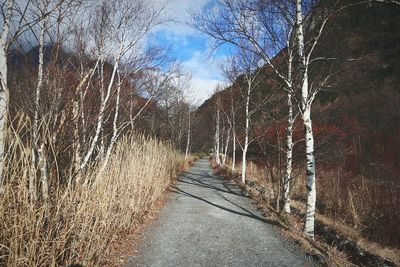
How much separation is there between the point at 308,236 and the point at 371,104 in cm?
4095

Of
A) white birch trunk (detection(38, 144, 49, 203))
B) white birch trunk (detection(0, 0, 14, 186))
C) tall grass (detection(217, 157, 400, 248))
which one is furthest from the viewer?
tall grass (detection(217, 157, 400, 248))

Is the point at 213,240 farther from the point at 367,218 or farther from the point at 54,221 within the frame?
the point at 367,218

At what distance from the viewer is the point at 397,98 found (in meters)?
39.7

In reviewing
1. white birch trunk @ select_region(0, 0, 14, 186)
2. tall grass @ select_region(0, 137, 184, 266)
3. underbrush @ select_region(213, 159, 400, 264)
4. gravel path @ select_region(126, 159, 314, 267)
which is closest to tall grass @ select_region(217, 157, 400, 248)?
underbrush @ select_region(213, 159, 400, 264)

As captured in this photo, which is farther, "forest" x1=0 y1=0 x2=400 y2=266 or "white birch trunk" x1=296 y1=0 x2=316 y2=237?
"white birch trunk" x1=296 y1=0 x2=316 y2=237

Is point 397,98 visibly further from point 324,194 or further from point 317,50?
point 317,50

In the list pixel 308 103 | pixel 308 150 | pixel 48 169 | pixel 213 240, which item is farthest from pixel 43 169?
pixel 308 103

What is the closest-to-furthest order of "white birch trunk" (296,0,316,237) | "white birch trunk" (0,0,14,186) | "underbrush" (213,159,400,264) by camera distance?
"white birch trunk" (0,0,14,186) < "white birch trunk" (296,0,316,237) < "underbrush" (213,159,400,264)

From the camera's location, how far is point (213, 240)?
5855mm

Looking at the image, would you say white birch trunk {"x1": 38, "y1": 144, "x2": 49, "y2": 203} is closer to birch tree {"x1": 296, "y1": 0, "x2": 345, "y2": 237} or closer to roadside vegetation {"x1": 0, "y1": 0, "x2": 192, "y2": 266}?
roadside vegetation {"x1": 0, "y1": 0, "x2": 192, "y2": 266}

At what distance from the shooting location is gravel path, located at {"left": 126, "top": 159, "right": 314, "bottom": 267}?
192 inches

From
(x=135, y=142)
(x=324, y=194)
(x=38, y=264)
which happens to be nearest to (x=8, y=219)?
(x=38, y=264)

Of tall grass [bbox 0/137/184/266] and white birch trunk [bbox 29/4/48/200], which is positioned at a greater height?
white birch trunk [bbox 29/4/48/200]

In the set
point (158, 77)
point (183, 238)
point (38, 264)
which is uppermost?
point (158, 77)
